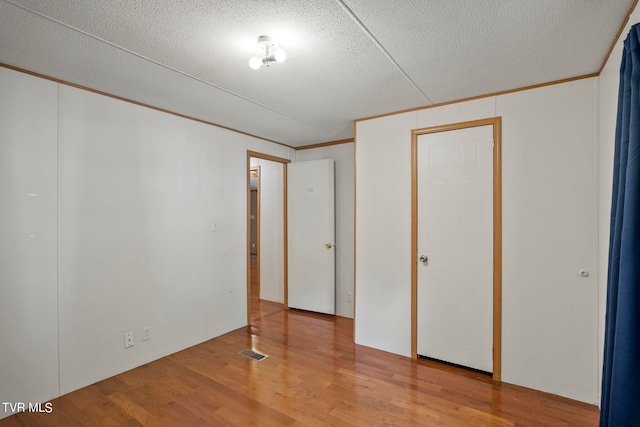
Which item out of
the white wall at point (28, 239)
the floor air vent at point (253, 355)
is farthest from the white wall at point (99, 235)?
the floor air vent at point (253, 355)

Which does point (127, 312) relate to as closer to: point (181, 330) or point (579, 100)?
point (181, 330)

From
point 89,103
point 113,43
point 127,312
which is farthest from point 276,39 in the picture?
point 127,312

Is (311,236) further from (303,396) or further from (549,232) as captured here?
(549,232)

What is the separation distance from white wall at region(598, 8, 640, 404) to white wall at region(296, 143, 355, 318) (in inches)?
103

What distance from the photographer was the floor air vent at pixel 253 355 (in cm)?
300

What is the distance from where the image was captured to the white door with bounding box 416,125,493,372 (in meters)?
2.68

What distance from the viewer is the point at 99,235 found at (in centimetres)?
258

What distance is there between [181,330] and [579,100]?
4042 mm

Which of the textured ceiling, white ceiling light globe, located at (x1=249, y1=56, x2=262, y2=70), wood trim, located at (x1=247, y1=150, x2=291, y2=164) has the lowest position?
wood trim, located at (x1=247, y1=150, x2=291, y2=164)

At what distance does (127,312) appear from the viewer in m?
2.74

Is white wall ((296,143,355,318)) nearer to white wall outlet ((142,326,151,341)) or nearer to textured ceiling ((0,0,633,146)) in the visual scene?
textured ceiling ((0,0,633,146))

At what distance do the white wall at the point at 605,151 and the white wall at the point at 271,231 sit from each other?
12.1ft

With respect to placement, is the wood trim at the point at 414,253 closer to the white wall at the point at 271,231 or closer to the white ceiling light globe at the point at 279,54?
the white ceiling light globe at the point at 279,54

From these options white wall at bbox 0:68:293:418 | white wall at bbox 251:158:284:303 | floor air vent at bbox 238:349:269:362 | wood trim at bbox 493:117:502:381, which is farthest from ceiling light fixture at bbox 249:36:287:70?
white wall at bbox 251:158:284:303
